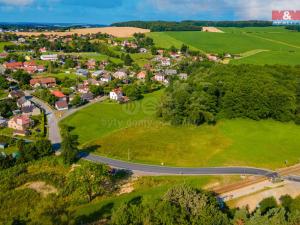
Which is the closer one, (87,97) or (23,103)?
(23,103)

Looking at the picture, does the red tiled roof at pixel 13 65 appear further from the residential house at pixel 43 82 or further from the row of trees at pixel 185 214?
the row of trees at pixel 185 214

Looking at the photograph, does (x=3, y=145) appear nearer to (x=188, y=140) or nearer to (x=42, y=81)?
(x=188, y=140)

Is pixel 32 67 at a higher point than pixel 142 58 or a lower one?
lower

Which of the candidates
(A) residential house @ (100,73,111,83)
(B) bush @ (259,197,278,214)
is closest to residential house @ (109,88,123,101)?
(A) residential house @ (100,73,111,83)

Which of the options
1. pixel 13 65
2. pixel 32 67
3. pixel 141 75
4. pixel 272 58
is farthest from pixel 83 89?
pixel 272 58

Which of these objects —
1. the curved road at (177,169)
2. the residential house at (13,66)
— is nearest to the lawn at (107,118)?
the curved road at (177,169)

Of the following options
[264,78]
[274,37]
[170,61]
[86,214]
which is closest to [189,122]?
[264,78]

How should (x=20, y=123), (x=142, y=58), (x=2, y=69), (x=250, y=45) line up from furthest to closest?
(x=250, y=45)
(x=142, y=58)
(x=2, y=69)
(x=20, y=123)

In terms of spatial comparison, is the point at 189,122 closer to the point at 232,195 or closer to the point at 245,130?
the point at 245,130
